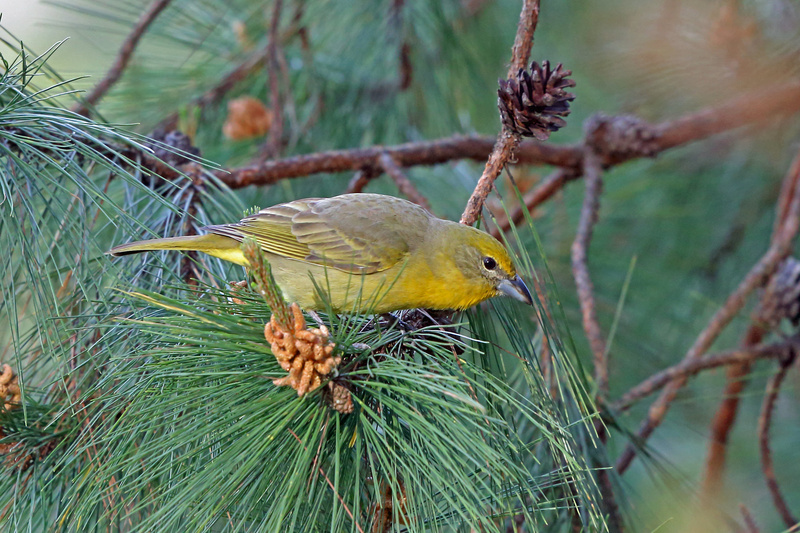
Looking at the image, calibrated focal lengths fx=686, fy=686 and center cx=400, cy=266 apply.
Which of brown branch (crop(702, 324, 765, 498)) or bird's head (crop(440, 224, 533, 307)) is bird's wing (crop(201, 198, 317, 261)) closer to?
bird's head (crop(440, 224, 533, 307))

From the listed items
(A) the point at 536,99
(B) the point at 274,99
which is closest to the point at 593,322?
(A) the point at 536,99

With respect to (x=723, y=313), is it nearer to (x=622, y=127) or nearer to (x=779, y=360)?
(x=779, y=360)

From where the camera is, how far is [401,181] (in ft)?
10.1

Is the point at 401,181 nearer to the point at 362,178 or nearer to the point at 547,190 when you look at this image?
the point at 362,178

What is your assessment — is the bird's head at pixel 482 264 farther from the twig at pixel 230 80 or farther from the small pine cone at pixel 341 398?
the twig at pixel 230 80

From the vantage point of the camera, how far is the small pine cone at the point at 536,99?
205cm

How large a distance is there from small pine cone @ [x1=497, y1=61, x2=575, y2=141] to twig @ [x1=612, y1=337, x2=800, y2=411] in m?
1.20

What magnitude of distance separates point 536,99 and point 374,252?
1122mm

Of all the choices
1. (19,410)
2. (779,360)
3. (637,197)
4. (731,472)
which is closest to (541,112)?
(19,410)

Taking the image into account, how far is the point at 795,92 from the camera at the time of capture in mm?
3891

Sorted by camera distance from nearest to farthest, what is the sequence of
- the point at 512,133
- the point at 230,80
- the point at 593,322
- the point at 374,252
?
1. the point at 512,133
2. the point at 593,322
3. the point at 374,252
4. the point at 230,80

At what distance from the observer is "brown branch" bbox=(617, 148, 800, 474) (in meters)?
2.86

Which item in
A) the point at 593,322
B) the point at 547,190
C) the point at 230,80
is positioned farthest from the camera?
the point at 230,80

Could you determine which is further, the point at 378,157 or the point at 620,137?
the point at 620,137
